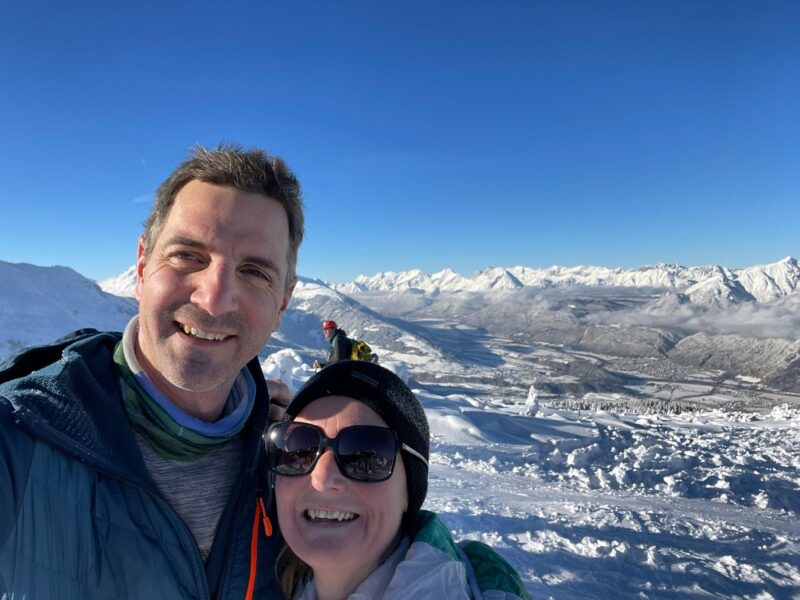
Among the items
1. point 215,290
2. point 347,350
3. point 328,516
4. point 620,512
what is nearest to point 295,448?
point 328,516

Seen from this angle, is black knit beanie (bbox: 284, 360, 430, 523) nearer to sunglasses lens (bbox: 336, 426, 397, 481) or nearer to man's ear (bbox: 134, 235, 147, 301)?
sunglasses lens (bbox: 336, 426, 397, 481)

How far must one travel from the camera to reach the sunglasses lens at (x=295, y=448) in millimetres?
1817

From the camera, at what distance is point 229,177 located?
6.23 feet

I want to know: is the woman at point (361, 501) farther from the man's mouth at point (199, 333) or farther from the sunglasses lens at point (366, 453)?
the man's mouth at point (199, 333)

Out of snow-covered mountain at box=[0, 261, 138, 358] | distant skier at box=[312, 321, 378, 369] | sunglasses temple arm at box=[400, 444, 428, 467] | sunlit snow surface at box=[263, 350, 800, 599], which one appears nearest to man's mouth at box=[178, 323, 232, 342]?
sunglasses temple arm at box=[400, 444, 428, 467]

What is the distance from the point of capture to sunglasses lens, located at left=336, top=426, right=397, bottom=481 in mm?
1766

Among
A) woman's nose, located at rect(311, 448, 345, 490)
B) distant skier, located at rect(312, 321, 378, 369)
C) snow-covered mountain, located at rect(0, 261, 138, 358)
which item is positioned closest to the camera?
woman's nose, located at rect(311, 448, 345, 490)

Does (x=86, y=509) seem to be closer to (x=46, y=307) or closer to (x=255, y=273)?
(x=255, y=273)

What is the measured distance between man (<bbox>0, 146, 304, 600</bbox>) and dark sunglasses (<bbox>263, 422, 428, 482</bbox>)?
0.89 feet

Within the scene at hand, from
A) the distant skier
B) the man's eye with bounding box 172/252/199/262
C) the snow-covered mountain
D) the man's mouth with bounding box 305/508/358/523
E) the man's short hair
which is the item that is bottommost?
the man's mouth with bounding box 305/508/358/523

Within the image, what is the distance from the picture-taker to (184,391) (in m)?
1.90

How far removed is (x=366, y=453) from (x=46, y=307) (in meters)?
82.5

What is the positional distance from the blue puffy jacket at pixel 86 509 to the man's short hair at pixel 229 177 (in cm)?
61

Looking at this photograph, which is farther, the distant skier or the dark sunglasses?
the distant skier
